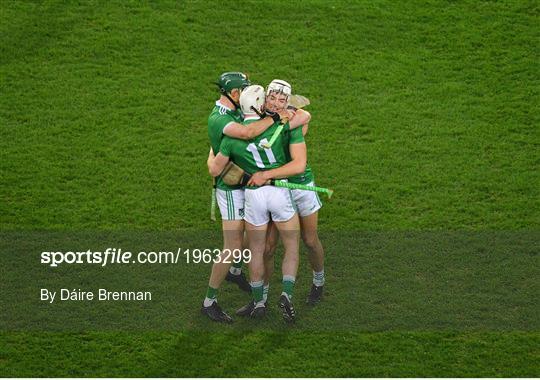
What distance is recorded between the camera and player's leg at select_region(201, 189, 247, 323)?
1055cm

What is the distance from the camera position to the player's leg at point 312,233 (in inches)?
417

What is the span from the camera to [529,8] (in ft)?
50.0

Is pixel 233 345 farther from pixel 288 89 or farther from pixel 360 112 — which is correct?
pixel 360 112

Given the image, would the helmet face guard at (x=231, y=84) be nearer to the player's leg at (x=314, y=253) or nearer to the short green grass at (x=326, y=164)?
the player's leg at (x=314, y=253)

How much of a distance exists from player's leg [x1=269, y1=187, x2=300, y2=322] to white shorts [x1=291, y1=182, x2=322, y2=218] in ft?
0.54

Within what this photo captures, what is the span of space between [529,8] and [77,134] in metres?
6.28

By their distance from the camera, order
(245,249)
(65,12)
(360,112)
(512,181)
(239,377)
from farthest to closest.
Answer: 1. (65,12)
2. (360,112)
3. (512,181)
4. (245,249)
5. (239,377)

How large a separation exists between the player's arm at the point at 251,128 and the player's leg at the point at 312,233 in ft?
2.41

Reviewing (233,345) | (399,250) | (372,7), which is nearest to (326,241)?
(399,250)

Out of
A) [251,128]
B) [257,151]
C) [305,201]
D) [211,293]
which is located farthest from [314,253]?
[251,128]

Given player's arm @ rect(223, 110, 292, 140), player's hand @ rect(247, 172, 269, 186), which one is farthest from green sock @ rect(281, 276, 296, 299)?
player's arm @ rect(223, 110, 292, 140)

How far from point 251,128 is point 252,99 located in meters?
0.26

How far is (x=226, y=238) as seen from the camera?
10633mm

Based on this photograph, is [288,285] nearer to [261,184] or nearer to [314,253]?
[314,253]
